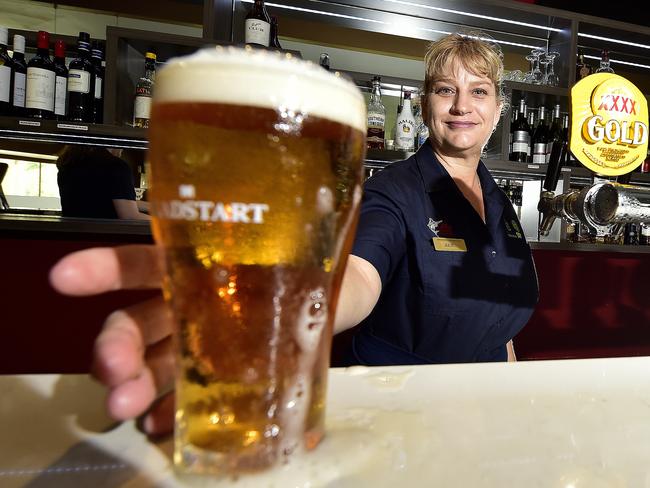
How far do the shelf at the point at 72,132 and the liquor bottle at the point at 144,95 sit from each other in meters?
0.11

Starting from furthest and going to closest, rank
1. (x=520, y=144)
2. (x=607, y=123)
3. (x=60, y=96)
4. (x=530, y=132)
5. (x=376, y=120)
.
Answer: (x=530, y=132)
(x=520, y=144)
(x=376, y=120)
(x=60, y=96)
(x=607, y=123)

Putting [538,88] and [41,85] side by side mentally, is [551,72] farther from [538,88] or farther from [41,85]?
[41,85]

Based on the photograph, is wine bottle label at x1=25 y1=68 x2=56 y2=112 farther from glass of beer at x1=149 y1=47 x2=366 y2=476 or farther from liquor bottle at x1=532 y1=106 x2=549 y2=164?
liquor bottle at x1=532 y1=106 x2=549 y2=164

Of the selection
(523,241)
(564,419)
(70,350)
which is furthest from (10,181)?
(564,419)

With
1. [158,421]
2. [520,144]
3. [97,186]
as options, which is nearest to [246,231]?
[158,421]

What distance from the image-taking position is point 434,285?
4.08ft

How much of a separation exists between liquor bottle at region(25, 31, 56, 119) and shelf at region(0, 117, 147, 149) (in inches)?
3.1

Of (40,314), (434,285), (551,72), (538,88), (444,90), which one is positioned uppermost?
(551,72)

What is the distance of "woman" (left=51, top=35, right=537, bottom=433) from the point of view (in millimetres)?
1194

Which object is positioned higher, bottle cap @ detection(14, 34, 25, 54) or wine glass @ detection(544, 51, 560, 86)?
wine glass @ detection(544, 51, 560, 86)

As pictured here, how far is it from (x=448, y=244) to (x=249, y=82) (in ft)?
3.49

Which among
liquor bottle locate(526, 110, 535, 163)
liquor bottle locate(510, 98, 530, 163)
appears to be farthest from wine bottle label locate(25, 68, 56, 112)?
liquor bottle locate(526, 110, 535, 163)

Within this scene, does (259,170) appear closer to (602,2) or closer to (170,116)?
(170,116)

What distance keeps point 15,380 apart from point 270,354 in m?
0.32
